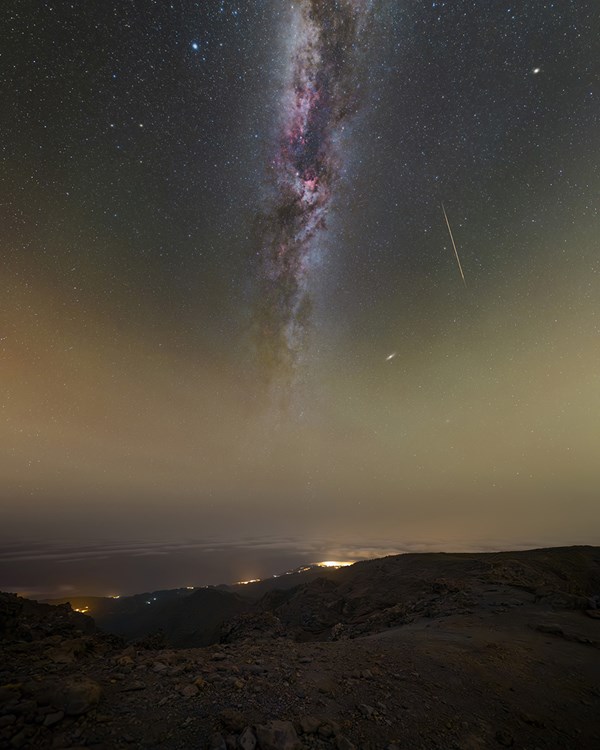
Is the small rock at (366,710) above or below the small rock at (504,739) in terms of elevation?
above

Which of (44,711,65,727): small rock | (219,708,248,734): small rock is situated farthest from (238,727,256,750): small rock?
(44,711,65,727): small rock

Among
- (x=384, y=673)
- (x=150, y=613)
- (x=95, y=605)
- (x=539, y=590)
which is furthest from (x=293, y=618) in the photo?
(x=95, y=605)

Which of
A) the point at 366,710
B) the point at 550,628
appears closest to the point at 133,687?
the point at 366,710

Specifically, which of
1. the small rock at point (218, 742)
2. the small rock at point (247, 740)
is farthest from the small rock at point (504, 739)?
the small rock at point (218, 742)

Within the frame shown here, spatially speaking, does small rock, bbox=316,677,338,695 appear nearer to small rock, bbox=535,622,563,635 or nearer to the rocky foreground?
the rocky foreground

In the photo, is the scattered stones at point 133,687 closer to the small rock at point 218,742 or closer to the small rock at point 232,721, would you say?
the small rock at point 232,721

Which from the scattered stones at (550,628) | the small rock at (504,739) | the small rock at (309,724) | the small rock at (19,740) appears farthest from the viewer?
the scattered stones at (550,628)

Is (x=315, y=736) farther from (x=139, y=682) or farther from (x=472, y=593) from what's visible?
(x=472, y=593)

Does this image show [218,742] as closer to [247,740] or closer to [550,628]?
[247,740]
